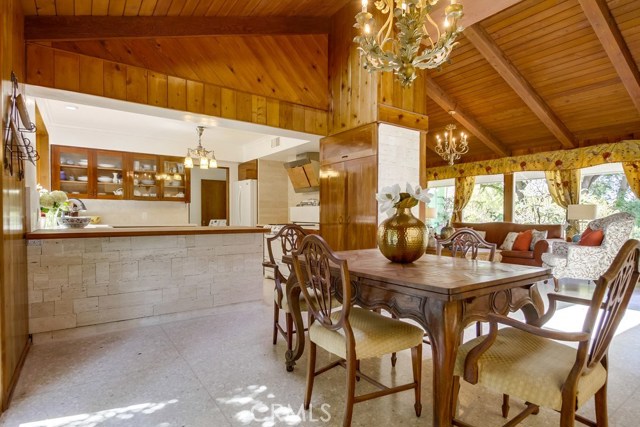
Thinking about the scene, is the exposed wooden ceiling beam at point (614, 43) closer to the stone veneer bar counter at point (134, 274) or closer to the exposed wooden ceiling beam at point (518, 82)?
the exposed wooden ceiling beam at point (518, 82)

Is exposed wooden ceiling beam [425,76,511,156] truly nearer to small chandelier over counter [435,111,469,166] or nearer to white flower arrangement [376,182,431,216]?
small chandelier over counter [435,111,469,166]

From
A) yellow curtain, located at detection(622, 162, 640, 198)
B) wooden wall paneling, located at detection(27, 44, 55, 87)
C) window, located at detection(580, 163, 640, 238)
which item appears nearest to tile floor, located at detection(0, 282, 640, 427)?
wooden wall paneling, located at detection(27, 44, 55, 87)

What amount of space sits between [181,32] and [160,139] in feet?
13.3

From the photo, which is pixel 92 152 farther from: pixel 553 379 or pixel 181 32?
pixel 553 379

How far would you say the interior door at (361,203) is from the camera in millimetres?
4199

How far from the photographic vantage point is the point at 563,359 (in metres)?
1.39

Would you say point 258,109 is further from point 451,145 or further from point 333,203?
point 451,145

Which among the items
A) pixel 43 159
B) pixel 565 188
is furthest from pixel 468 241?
pixel 43 159

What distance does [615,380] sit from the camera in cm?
220

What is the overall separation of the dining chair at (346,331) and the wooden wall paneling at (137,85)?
2639 mm

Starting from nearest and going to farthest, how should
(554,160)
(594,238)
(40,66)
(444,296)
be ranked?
(444,296), (40,66), (594,238), (554,160)

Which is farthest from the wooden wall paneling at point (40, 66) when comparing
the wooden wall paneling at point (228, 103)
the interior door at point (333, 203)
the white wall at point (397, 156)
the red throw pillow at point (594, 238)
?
the red throw pillow at point (594, 238)

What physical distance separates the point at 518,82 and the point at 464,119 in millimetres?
1479

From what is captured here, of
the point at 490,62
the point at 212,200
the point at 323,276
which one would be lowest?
the point at 323,276
